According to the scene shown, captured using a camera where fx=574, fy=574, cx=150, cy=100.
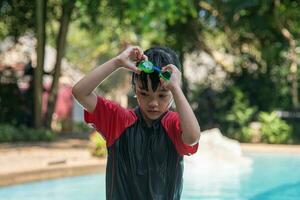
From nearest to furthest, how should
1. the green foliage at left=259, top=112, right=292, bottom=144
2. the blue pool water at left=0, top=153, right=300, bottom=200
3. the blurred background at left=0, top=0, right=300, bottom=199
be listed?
1. the blue pool water at left=0, top=153, right=300, bottom=200
2. the blurred background at left=0, top=0, right=300, bottom=199
3. the green foliage at left=259, top=112, right=292, bottom=144

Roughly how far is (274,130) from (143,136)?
12.8 m

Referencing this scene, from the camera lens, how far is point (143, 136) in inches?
83.6

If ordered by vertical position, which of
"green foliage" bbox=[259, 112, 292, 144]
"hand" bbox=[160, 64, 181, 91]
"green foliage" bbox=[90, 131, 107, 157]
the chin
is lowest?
"green foliage" bbox=[259, 112, 292, 144]

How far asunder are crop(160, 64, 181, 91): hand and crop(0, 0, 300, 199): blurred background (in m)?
10.2

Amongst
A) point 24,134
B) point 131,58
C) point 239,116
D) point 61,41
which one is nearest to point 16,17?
point 61,41

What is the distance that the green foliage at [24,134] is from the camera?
12438 mm

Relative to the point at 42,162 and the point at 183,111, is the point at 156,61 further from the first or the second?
the point at 42,162

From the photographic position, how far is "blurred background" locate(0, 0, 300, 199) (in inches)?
555

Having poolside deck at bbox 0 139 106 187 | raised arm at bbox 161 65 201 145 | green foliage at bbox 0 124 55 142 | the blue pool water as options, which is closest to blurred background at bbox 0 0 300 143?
green foliage at bbox 0 124 55 142

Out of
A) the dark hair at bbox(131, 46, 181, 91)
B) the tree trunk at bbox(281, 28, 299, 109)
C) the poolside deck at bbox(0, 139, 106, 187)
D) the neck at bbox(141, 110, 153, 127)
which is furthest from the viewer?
the tree trunk at bbox(281, 28, 299, 109)

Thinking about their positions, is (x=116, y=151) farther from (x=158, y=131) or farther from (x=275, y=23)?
(x=275, y=23)

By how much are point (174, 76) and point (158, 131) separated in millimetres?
265

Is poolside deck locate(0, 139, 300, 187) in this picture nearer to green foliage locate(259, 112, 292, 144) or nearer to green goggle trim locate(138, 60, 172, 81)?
green foliage locate(259, 112, 292, 144)

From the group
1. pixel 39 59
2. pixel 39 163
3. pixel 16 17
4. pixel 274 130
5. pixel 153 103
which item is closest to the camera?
pixel 153 103
